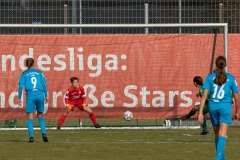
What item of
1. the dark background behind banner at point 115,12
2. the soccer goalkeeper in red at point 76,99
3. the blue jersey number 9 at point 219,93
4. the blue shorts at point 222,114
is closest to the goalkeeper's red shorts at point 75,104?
the soccer goalkeeper in red at point 76,99

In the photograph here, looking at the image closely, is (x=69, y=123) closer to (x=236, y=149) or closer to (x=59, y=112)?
(x=59, y=112)

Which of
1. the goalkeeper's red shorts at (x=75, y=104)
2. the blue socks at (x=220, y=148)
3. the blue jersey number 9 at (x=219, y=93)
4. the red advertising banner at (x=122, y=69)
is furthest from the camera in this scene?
the red advertising banner at (x=122, y=69)

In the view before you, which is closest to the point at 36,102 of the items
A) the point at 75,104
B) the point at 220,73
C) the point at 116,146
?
the point at 116,146

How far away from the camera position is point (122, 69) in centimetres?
2377

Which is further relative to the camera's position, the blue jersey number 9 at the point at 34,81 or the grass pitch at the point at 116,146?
the blue jersey number 9 at the point at 34,81

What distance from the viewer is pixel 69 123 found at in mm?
25391

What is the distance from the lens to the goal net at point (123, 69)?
23609 mm

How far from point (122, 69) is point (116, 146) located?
26.8 feet

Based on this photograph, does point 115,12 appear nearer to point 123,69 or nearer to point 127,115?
point 123,69

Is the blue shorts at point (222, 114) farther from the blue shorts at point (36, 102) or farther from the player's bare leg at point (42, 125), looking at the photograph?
the blue shorts at point (36, 102)

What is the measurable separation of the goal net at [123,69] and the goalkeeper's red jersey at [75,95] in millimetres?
1097

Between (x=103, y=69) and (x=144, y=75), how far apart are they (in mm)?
1288

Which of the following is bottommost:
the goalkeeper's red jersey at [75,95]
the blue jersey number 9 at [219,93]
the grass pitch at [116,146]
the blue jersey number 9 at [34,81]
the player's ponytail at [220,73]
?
the grass pitch at [116,146]

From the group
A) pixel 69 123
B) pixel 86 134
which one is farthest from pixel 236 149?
pixel 69 123
